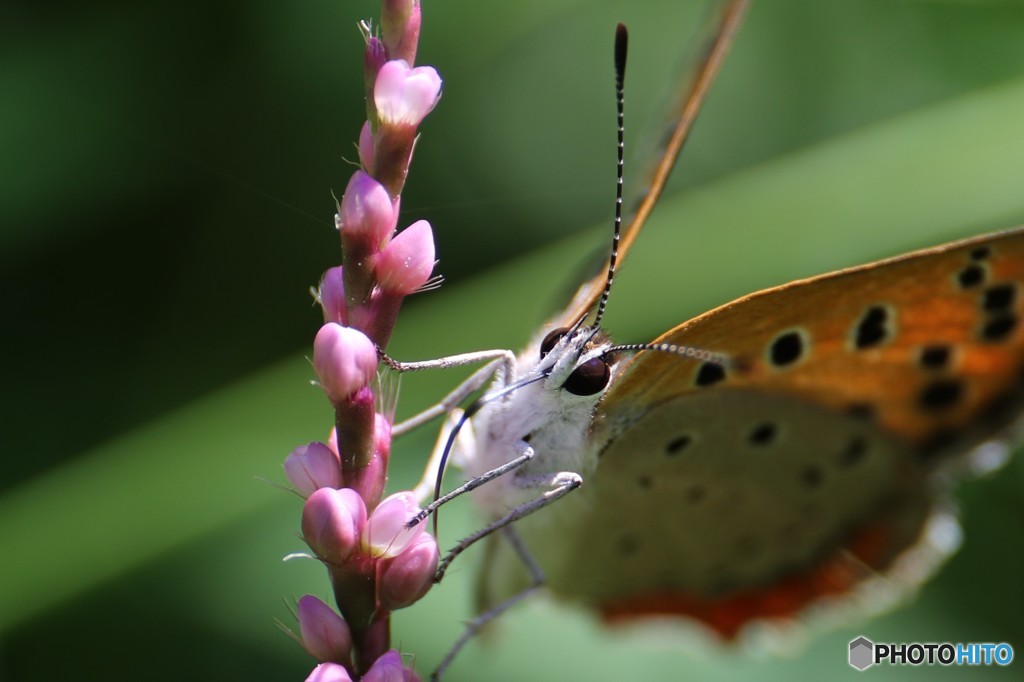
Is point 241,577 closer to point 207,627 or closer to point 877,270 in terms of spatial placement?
point 207,627

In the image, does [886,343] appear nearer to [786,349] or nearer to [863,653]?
[786,349]

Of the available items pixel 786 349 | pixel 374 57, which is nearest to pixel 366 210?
pixel 374 57

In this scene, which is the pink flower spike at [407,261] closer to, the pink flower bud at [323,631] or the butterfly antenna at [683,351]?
the pink flower bud at [323,631]

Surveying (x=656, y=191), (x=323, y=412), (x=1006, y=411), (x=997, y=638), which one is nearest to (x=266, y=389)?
(x=323, y=412)

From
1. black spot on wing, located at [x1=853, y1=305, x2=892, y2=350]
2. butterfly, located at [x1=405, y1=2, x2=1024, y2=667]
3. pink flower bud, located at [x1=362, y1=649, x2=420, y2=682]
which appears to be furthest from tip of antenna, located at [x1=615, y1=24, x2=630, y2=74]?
pink flower bud, located at [x1=362, y1=649, x2=420, y2=682]

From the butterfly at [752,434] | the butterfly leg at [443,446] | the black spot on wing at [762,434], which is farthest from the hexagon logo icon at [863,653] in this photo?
the butterfly leg at [443,446]

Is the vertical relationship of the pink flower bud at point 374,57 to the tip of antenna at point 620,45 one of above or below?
below

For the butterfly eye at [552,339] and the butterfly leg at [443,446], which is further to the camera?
the butterfly leg at [443,446]
